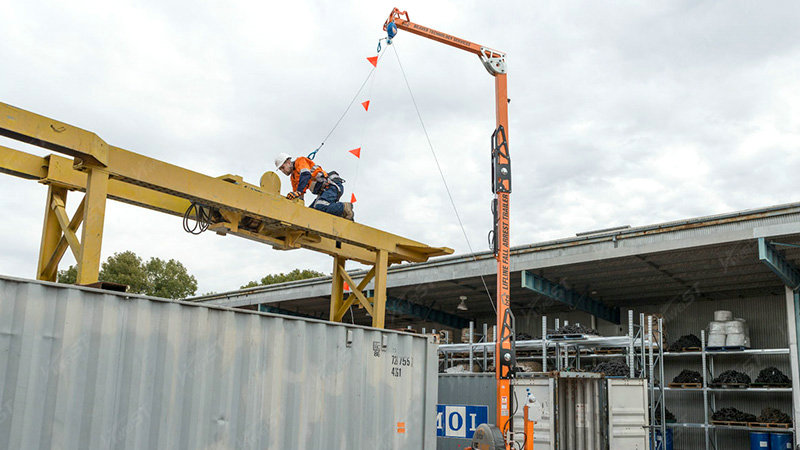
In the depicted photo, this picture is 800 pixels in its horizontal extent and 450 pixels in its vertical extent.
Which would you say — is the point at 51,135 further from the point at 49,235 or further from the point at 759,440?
the point at 759,440

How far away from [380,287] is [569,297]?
1264 cm

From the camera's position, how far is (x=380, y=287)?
11188 mm

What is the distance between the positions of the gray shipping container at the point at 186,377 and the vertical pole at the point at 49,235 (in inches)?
90.4

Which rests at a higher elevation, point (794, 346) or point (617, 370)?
point (794, 346)

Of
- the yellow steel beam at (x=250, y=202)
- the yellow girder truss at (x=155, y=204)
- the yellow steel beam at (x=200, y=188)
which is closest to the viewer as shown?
→ the yellow steel beam at (x=200, y=188)

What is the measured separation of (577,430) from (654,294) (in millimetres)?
9125

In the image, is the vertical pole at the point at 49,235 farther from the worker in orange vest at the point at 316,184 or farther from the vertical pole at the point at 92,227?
the worker in orange vest at the point at 316,184

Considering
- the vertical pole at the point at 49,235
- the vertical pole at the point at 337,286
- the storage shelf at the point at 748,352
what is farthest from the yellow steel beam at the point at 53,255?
the storage shelf at the point at 748,352

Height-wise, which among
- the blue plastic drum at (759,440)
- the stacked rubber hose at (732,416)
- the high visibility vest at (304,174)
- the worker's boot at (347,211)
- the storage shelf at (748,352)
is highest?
the high visibility vest at (304,174)

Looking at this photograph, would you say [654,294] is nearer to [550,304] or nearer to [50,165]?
[550,304]

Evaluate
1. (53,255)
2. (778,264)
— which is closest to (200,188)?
Result: (53,255)

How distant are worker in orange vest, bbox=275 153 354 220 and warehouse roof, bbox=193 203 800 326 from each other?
9967 millimetres

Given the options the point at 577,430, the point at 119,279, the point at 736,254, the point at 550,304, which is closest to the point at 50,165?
the point at 577,430

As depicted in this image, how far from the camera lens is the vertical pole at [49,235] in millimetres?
8445
